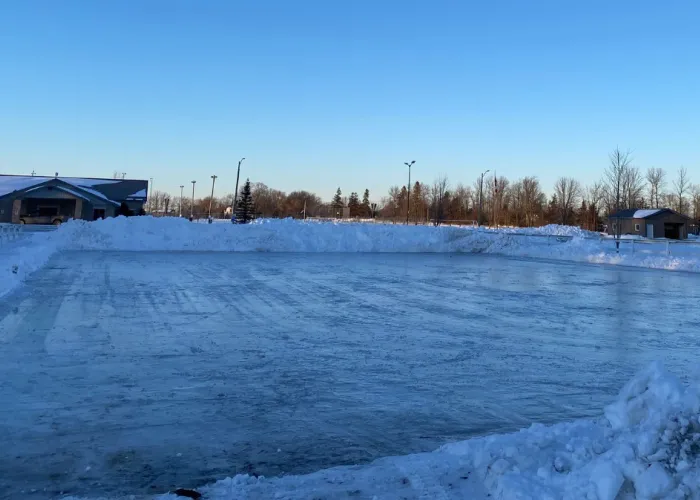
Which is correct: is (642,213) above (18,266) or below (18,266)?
above

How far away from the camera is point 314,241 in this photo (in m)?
35.0

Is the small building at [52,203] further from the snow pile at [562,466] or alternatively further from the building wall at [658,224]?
the building wall at [658,224]

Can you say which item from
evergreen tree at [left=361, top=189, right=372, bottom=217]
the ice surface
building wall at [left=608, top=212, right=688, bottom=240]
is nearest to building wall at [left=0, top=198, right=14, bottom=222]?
the ice surface

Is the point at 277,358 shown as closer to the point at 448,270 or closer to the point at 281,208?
the point at 448,270

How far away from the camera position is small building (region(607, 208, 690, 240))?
6450 centimetres

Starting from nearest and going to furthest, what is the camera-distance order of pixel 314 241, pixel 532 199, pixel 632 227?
1. pixel 314 241
2. pixel 632 227
3. pixel 532 199

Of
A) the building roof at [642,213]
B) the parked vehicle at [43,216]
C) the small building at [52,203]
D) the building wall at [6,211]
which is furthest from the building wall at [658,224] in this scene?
the building wall at [6,211]

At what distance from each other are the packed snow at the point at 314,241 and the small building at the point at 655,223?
2886cm

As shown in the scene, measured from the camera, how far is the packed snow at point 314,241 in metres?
29.9

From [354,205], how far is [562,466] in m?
144

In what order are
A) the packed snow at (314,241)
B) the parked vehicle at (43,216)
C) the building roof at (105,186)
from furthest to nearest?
1. the building roof at (105,186)
2. the parked vehicle at (43,216)
3. the packed snow at (314,241)

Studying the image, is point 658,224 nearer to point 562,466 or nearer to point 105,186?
point 105,186

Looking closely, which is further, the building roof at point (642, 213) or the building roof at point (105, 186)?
the building roof at point (642, 213)

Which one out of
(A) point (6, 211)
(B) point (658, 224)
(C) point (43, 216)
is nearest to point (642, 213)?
(B) point (658, 224)
